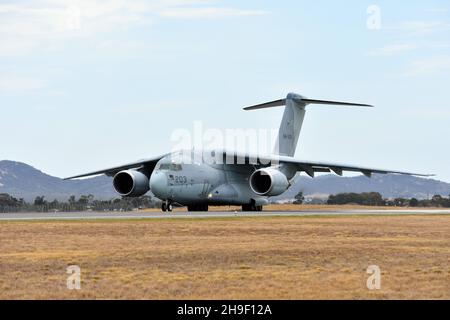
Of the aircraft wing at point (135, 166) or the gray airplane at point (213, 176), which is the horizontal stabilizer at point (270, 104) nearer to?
the gray airplane at point (213, 176)

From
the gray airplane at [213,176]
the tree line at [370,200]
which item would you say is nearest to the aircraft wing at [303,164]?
the gray airplane at [213,176]

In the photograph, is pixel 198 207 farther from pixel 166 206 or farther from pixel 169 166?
pixel 169 166

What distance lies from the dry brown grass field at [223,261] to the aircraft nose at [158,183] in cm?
1745

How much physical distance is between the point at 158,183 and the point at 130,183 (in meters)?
4.48

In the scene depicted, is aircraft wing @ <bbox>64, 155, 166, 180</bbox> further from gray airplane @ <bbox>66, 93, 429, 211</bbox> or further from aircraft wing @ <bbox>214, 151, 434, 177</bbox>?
aircraft wing @ <bbox>214, 151, 434, 177</bbox>

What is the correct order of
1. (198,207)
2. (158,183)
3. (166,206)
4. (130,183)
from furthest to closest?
(198,207) < (130,183) < (166,206) < (158,183)

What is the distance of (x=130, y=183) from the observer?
5678 cm

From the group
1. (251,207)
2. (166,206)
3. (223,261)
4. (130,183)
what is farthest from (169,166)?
(223,261)

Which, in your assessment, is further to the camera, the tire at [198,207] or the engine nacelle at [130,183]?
the tire at [198,207]

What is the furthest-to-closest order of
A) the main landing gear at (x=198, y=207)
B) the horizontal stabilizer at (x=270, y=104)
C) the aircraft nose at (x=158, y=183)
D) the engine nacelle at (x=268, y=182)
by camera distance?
the horizontal stabilizer at (x=270, y=104) → the main landing gear at (x=198, y=207) → the engine nacelle at (x=268, y=182) → the aircraft nose at (x=158, y=183)

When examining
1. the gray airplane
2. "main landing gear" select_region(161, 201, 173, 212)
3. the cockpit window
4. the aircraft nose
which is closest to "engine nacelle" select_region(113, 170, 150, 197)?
the gray airplane

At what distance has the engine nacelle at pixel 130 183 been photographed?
2217 inches
